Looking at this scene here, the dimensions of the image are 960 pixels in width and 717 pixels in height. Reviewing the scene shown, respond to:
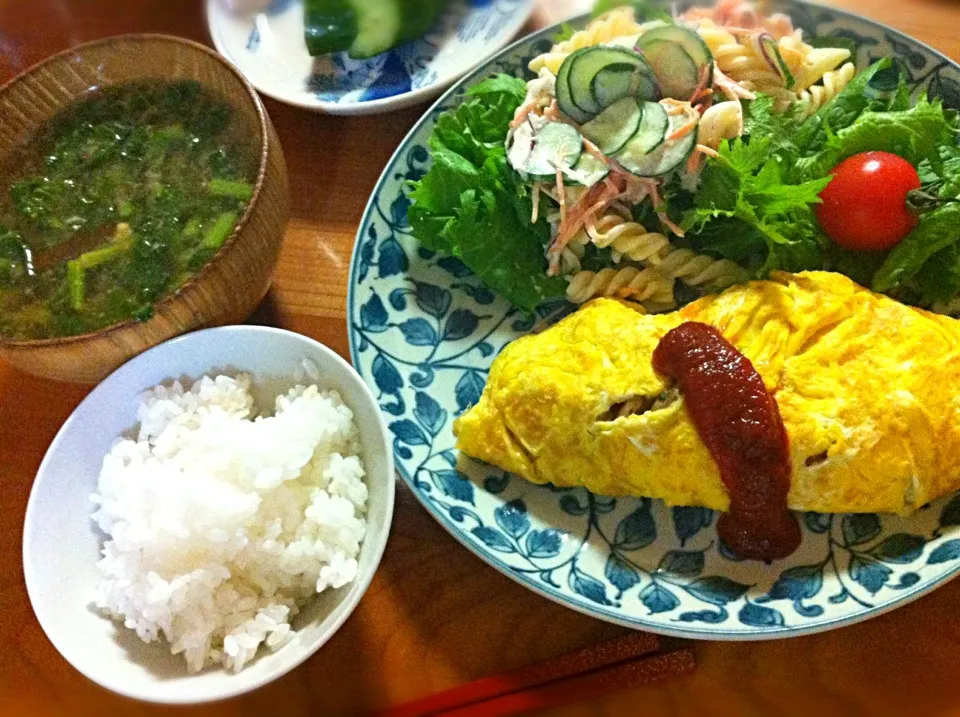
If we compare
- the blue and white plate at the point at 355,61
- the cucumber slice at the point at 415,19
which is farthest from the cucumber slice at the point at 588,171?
the cucumber slice at the point at 415,19

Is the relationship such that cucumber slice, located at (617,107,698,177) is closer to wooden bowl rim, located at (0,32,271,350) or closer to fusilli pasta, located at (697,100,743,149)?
fusilli pasta, located at (697,100,743,149)

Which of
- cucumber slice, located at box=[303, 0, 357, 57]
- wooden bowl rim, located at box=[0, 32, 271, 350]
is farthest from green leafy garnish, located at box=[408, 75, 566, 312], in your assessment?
cucumber slice, located at box=[303, 0, 357, 57]

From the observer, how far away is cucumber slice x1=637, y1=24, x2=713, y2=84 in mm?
2691

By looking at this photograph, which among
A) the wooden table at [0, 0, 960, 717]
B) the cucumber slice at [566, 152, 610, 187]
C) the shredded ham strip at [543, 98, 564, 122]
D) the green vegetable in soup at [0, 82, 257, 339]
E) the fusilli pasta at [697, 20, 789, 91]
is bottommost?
the wooden table at [0, 0, 960, 717]

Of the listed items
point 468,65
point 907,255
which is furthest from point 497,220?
point 907,255

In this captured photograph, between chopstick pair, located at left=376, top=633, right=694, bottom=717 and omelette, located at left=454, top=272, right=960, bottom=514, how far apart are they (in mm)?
446

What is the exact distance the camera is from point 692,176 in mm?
2666

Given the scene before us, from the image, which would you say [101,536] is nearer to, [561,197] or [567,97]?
[561,197]

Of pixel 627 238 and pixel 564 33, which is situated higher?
pixel 564 33

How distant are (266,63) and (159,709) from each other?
8.70 feet

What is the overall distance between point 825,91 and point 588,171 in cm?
96

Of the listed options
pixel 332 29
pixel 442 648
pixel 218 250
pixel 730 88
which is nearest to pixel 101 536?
pixel 218 250

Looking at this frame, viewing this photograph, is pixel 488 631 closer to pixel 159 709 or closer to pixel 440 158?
pixel 159 709

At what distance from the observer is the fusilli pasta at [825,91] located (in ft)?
9.16
